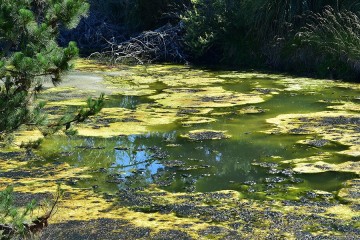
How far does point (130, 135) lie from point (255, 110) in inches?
62.7

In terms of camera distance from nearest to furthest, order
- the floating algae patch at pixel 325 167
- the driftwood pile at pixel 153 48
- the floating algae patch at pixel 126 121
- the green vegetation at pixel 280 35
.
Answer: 1. the floating algae patch at pixel 325 167
2. the floating algae patch at pixel 126 121
3. the green vegetation at pixel 280 35
4. the driftwood pile at pixel 153 48

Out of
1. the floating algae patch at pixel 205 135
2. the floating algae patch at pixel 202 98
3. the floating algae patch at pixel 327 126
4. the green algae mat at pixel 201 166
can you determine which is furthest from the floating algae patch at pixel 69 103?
the floating algae patch at pixel 327 126

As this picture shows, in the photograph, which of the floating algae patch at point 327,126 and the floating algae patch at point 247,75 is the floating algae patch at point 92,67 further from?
the floating algae patch at point 327,126

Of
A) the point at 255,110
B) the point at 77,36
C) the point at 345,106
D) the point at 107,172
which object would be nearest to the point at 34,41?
the point at 107,172

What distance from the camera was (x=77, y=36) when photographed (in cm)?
1308

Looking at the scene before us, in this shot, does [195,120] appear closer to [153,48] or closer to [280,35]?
[280,35]

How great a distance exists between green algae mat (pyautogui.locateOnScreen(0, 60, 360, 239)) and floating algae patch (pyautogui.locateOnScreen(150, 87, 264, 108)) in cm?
1

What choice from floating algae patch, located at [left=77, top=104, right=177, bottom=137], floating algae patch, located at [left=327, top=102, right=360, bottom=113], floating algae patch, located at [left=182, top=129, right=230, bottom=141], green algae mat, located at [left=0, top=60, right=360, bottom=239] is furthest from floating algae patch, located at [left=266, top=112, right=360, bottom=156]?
floating algae patch, located at [left=77, top=104, right=177, bottom=137]

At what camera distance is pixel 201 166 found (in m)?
4.75

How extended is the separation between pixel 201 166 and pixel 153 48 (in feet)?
21.6

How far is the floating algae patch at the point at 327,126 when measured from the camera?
5.40m

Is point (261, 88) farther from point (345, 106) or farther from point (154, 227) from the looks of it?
point (154, 227)

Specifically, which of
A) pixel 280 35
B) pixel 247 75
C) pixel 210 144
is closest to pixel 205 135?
pixel 210 144

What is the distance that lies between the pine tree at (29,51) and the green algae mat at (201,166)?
0.88 metres
